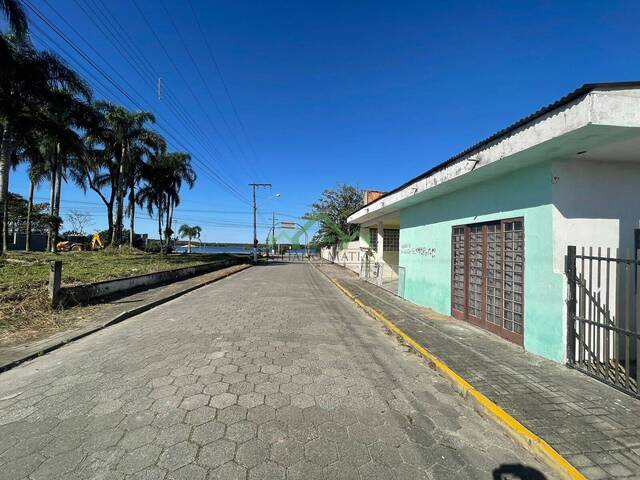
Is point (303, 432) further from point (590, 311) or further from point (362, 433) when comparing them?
point (590, 311)

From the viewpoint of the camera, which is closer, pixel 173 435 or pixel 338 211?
pixel 173 435

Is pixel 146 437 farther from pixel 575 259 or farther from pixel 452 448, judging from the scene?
pixel 575 259

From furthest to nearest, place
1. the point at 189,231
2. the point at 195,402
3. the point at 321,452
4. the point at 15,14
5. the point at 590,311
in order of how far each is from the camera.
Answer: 1. the point at 189,231
2. the point at 15,14
3. the point at 590,311
4. the point at 195,402
5. the point at 321,452

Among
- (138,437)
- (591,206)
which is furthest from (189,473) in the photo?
(591,206)

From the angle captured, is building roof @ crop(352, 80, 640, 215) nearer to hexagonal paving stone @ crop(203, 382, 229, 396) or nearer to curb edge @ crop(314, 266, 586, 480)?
curb edge @ crop(314, 266, 586, 480)

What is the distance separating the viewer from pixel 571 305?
4.59 meters

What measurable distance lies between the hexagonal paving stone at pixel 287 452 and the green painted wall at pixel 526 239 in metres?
4.24

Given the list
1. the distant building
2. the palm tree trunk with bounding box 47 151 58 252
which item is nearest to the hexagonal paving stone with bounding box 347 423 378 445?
the palm tree trunk with bounding box 47 151 58 252

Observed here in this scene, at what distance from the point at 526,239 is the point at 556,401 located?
2.74 metres

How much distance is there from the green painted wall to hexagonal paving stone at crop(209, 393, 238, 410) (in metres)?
4.67

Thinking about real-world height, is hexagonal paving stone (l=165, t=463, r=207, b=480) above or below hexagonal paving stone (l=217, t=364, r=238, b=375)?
below

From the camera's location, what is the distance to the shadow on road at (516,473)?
2488 millimetres

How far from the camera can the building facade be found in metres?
3.96

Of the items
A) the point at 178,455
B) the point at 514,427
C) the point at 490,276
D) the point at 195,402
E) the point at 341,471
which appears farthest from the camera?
the point at 490,276
